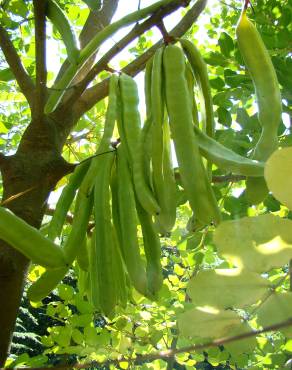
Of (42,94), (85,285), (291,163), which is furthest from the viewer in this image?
(85,285)

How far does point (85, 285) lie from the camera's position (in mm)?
1474

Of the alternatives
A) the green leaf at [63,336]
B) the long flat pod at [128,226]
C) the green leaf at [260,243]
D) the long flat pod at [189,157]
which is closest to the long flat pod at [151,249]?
the long flat pod at [128,226]

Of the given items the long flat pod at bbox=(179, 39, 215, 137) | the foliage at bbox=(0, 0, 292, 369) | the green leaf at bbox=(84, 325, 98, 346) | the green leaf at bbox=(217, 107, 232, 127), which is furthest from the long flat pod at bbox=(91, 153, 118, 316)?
the green leaf at bbox=(84, 325, 98, 346)

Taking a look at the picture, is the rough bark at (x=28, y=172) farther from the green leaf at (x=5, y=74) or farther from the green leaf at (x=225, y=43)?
the green leaf at (x=225, y=43)

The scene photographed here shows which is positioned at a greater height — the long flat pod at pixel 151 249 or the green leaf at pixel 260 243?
the long flat pod at pixel 151 249

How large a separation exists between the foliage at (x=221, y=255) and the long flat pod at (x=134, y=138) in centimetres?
14

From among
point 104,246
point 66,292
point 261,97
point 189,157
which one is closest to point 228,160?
point 189,157

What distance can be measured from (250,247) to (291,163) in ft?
0.29

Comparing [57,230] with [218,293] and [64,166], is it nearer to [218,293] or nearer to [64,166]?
[64,166]

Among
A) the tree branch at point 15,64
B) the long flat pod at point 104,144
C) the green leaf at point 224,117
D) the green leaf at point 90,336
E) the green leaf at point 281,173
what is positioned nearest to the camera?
the green leaf at point 281,173

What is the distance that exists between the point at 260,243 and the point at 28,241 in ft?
1.71

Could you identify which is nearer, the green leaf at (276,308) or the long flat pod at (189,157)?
the green leaf at (276,308)

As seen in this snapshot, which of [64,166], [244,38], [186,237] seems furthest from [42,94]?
[186,237]

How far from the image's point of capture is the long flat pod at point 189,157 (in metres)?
0.88
